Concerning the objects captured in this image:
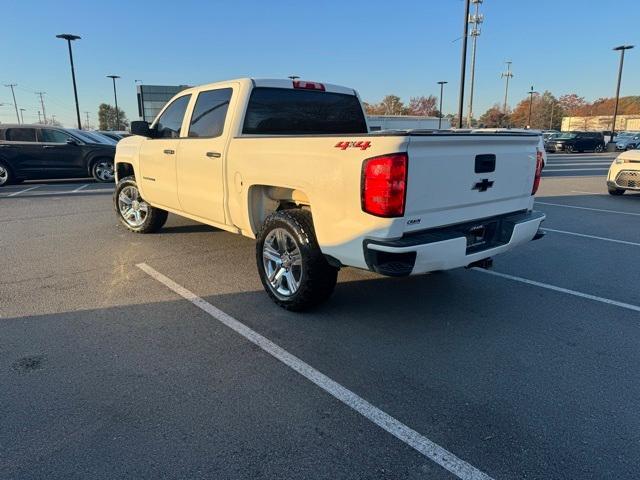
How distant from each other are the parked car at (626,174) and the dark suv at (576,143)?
2751cm

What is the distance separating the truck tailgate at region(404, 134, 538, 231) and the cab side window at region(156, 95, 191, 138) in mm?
3445

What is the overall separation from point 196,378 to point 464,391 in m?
1.73

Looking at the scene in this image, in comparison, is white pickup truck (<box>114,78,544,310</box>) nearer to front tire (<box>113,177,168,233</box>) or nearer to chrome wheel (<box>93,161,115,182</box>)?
front tire (<box>113,177,168,233</box>)

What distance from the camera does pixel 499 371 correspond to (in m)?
3.19

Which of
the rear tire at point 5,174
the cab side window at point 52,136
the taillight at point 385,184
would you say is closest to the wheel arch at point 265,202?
the taillight at point 385,184

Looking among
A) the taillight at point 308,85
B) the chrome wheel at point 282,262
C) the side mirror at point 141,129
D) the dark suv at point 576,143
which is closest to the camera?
the chrome wheel at point 282,262

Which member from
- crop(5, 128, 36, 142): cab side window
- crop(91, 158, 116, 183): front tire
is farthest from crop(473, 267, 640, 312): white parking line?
crop(5, 128, 36, 142): cab side window

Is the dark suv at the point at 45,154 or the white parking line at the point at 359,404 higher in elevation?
the dark suv at the point at 45,154

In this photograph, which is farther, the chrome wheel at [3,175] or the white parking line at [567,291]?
the chrome wheel at [3,175]

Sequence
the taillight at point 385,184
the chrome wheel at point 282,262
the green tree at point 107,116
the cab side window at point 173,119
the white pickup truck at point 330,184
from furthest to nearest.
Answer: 1. the green tree at point 107,116
2. the cab side window at point 173,119
3. the chrome wheel at point 282,262
4. the white pickup truck at point 330,184
5. the taillight at point 385,184

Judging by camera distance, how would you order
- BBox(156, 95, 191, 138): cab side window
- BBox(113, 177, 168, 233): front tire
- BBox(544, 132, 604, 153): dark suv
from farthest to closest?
1. BBox(544, 132, 604, 153): dark suv
2. BBox(113, 177, 168, 233): front tire
3. BBox(156, 95, 191, 138): cab side window

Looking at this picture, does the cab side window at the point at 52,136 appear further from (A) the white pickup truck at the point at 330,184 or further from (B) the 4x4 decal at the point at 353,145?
(B) the 4x4 decal at the point at 353,145

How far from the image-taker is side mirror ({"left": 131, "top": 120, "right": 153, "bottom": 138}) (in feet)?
19.4

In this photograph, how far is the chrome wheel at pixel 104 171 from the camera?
46.2 feet
